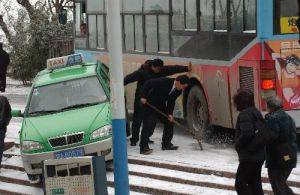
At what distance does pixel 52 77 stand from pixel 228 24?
3241 millimetres

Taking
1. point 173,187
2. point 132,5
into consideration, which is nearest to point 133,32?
point 132,5

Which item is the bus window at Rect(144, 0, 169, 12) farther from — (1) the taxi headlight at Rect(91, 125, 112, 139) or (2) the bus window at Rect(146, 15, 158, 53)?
(1) the taxi headlight at Rect(91, 125, 112, 139)

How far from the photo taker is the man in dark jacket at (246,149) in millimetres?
8742

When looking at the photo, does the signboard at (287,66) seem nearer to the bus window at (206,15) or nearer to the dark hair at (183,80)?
the bus window at (206,15)

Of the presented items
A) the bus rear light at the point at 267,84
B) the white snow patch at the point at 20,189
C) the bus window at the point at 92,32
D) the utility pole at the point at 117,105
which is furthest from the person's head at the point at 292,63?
the bus window at the point at 92,32

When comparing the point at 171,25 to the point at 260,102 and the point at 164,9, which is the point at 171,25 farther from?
the point at 260,102

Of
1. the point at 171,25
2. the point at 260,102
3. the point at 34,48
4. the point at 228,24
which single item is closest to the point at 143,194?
the point at 260,102

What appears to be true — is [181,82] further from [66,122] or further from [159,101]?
[66,122]

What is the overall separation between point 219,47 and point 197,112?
1.68 metres

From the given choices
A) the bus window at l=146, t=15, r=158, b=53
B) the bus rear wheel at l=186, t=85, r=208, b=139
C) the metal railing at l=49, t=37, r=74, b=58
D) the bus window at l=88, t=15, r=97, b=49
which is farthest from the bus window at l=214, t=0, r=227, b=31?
the metal railing at l=49, t=37, r=74, b=58

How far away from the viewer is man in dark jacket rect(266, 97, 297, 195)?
29.3 feet

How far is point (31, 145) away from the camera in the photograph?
12047mm

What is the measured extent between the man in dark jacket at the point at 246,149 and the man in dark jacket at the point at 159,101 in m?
4.31

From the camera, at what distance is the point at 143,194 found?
37.3 ft
